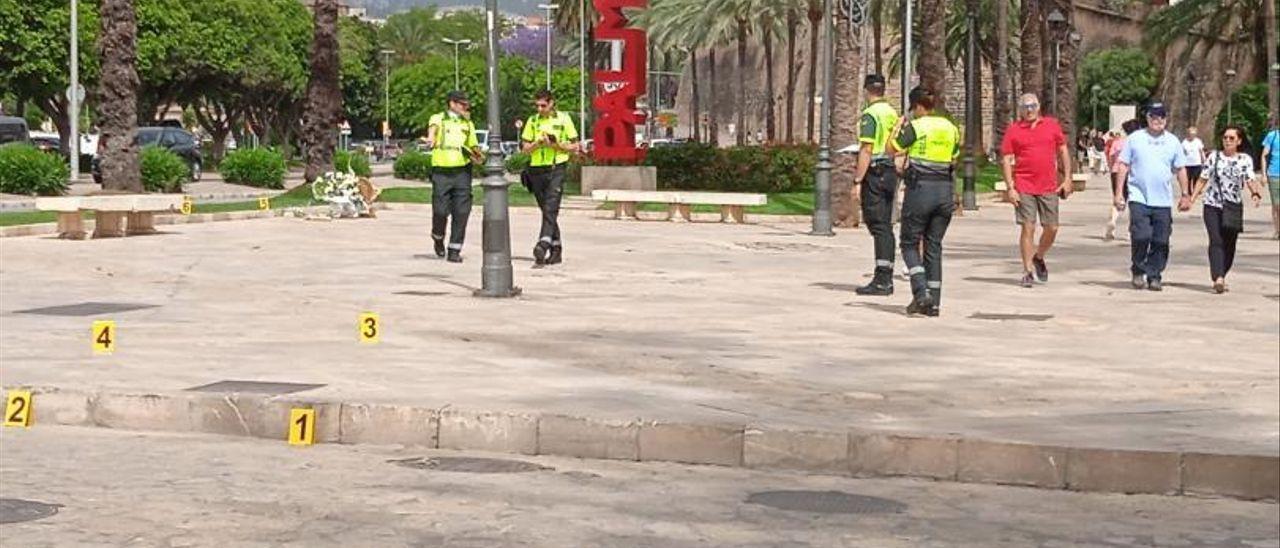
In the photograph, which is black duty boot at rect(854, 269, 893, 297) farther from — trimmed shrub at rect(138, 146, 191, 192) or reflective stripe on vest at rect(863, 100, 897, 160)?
trimmed shrub at rect(138, 146, 191, 192)

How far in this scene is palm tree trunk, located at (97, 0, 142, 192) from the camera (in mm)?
34406

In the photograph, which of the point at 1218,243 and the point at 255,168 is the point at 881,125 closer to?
the point at 1218,243

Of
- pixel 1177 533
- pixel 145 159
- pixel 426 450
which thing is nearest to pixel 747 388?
pixel 426 450

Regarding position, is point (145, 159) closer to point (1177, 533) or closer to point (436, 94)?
point (1177, 533)

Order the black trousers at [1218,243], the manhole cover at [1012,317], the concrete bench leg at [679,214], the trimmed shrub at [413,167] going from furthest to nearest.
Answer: the trimmed shrub at [413,167]
the concrete bench leg at [679,214]
the black trousers at [1218,243]
the manhole cover at [1012,317]

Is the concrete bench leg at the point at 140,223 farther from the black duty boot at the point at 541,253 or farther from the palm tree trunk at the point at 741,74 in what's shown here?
the palm tree trunk at the point at 741,74

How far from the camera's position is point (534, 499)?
884 cm

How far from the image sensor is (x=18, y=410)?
436 inches

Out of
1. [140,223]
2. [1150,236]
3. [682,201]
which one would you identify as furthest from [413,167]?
[1150,236]

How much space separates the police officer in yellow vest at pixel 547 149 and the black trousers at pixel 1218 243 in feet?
Answer: 20.0

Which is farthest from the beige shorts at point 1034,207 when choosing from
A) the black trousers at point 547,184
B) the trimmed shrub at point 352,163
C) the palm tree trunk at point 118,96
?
the trimmed shrub at point 352,163

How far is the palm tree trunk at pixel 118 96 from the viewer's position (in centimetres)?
3441

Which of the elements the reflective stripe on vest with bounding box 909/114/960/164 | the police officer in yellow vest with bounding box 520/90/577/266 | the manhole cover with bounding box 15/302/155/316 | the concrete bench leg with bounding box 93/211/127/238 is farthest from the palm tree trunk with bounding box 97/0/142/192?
the reflective stripe on vest with bounding box 909/114/960/164

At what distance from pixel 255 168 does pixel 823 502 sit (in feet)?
137
